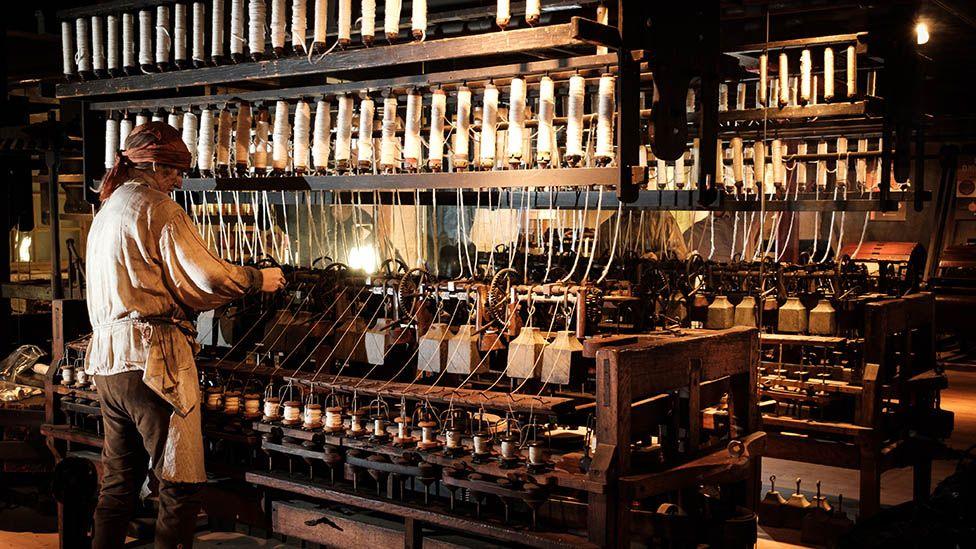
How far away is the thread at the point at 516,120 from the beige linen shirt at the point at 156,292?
1.10 metres

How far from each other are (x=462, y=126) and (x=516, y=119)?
0.97 feet

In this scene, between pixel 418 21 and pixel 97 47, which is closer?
pixel 418 21

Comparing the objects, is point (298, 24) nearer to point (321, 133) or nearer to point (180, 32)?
point (321, 133)

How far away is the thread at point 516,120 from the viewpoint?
12.2ft

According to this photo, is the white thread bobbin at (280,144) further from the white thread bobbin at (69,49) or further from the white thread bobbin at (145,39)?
the white thread bobbin at (69,49)

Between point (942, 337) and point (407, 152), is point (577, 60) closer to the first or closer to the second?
point (407, 152)

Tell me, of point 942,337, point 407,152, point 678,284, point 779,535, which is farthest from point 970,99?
point 407,152

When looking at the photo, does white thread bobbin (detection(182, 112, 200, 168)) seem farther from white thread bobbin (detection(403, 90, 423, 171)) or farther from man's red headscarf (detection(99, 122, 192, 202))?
white thread bobbin (detection(403, 90, 423, 171))

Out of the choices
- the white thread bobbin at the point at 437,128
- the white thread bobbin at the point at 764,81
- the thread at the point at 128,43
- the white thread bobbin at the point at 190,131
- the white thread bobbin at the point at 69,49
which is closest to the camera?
the white thread bobbin at the point at 437,128

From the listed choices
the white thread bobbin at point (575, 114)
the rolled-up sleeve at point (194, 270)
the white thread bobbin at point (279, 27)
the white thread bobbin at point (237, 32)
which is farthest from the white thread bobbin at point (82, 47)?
the white thread bobbin at point (575, 114)

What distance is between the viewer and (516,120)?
374 centimetres

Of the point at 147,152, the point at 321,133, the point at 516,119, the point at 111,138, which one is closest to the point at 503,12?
the point at 516,119

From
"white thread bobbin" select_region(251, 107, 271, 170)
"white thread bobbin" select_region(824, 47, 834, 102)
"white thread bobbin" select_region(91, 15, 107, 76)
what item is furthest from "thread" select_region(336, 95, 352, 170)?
"white thread bobbin" select_region(824, 47, 834, 102)

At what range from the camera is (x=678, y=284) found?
19.6ft
